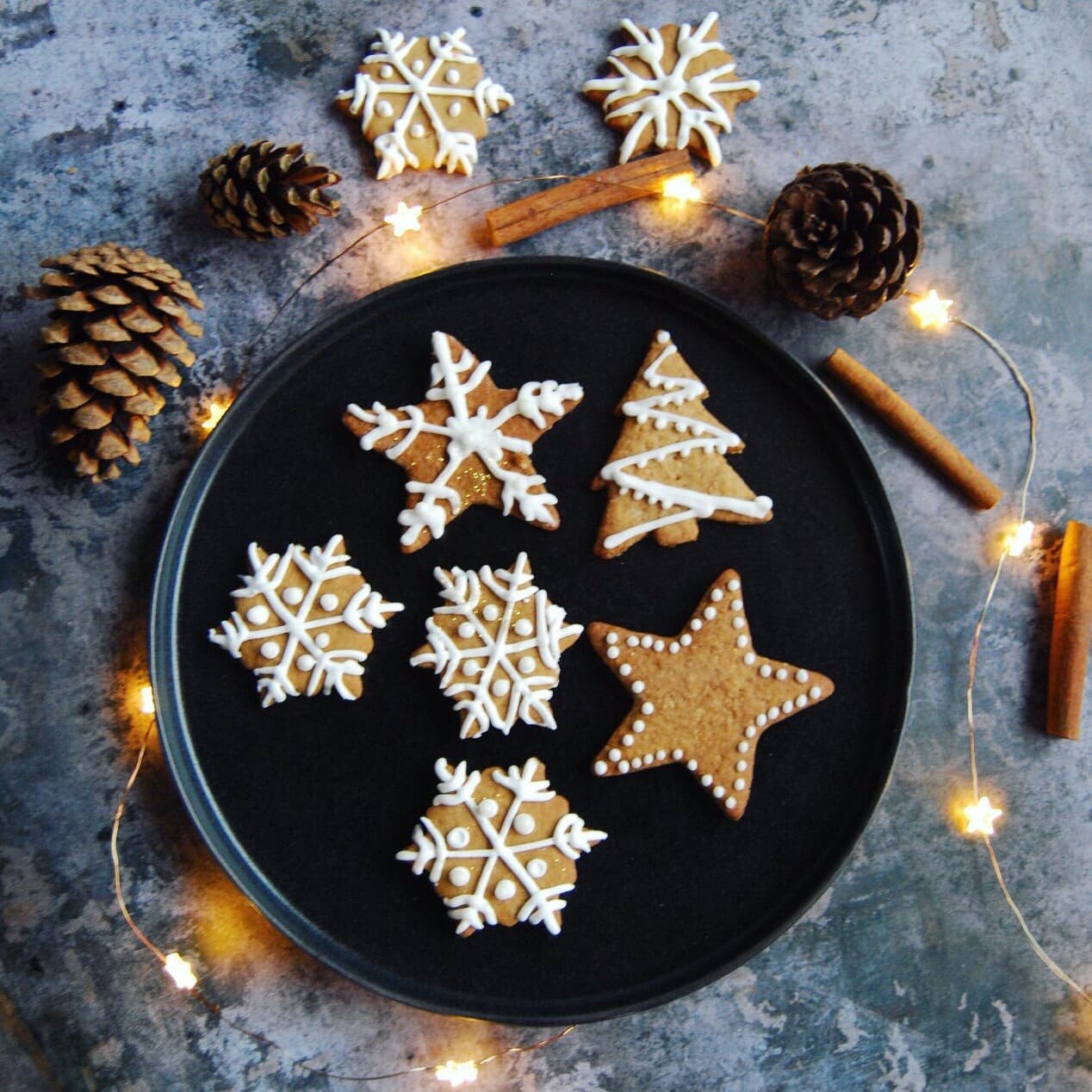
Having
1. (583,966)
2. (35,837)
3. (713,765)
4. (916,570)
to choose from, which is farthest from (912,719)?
(35,837)

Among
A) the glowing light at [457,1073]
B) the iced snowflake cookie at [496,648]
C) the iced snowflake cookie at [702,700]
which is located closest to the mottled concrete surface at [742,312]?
the glowing light at [457,1073]

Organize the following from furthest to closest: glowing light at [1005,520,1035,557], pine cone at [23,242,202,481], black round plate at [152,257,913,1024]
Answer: glowing light at [1005,520,1035,557] < black round plate at [152,257,913,1024] < pine cone at [23,242,202,481]

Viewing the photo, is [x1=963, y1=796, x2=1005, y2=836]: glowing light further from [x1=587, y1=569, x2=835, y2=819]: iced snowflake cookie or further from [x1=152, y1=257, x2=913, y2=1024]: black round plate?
[x1=587, y1=569, x2=835, y2=819]: iced snowflake cookie

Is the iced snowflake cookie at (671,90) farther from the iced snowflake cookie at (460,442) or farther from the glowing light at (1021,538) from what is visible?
the glowing light at (1021,538)

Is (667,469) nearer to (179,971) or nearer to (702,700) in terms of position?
(702,700)

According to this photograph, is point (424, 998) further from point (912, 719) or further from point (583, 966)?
point (912, 719)

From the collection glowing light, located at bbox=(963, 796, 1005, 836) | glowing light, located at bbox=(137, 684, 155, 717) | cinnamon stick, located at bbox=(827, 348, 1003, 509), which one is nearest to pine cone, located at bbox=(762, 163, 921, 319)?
cinnamon stick, located at bbox=(827, 348, 1003, 509)

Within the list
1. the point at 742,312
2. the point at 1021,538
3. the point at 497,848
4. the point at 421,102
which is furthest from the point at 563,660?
the point at 421,102
